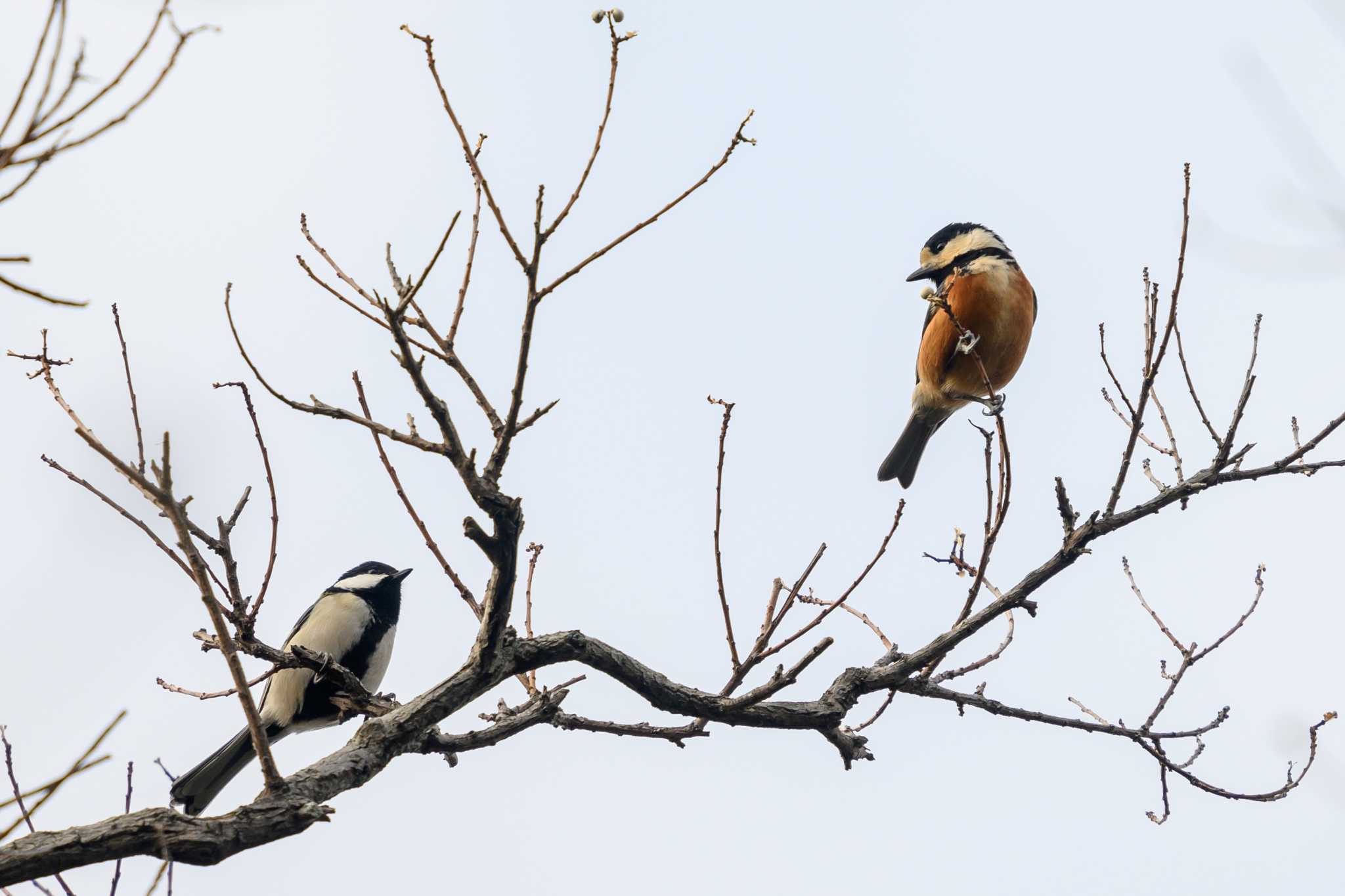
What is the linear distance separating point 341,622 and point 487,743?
2.46 m

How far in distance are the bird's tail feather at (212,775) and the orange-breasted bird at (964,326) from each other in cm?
325

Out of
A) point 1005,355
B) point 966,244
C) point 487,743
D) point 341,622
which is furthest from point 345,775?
point 966,244

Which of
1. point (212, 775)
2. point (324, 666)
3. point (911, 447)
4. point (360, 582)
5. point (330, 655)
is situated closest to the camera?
point (324, 666)

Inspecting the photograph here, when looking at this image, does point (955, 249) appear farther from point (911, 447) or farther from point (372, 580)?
point (372, 580)

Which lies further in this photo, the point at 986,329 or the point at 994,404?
the point at 986,329

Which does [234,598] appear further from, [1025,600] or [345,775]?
[1025,600]

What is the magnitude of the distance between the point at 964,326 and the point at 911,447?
4.15ft

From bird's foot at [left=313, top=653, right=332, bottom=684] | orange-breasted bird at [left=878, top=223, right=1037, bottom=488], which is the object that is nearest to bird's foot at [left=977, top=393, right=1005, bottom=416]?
orange-breasted bird at [left=878, top=223, right=1037, bottom=488]

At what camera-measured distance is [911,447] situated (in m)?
7.02

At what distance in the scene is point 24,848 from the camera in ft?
7.55

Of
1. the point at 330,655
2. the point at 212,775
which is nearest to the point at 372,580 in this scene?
the point at 330,655

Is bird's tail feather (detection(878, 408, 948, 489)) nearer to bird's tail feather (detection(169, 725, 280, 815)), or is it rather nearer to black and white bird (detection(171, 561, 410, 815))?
black and white bird (detection(171, 561, 410, 815))

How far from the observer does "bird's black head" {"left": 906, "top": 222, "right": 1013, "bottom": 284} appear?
21.0 ft

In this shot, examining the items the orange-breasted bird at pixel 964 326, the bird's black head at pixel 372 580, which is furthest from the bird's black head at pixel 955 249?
the bird's black head at pixel 372 580
